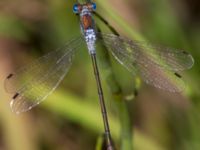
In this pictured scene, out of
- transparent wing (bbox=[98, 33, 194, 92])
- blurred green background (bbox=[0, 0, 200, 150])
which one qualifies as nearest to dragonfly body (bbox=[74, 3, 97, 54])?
transparent wing (bbox=[98, 33, 194, 92])

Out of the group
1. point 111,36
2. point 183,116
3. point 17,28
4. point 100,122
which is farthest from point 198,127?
point 17,28

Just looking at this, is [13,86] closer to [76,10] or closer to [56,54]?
[56,54]

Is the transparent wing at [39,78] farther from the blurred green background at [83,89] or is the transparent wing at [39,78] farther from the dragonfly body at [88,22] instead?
the blurred green background at [83,89]

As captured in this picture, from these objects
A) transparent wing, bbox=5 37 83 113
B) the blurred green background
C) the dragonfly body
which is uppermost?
the dragonfly body

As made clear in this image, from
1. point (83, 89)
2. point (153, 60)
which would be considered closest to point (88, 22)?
point (153, 60)

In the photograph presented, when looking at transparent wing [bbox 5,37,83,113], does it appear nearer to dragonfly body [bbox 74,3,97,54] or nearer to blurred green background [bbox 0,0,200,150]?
dragonfly body [bbox 74,3,97,54]

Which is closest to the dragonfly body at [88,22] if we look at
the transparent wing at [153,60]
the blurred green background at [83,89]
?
the transparent wing at [153,60]
